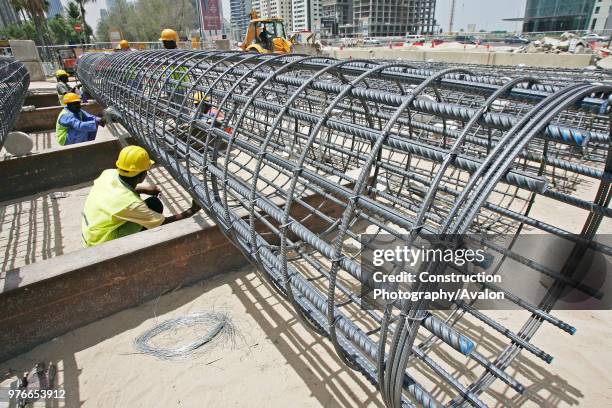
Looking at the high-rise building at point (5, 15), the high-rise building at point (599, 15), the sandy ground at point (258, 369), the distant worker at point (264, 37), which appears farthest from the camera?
the high-rise building at point (5, 15)

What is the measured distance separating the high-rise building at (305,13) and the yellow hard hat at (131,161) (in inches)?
4347

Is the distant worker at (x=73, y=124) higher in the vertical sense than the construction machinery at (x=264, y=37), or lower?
lower

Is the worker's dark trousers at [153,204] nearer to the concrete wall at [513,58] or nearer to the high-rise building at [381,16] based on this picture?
the concrete wall at [513,58]

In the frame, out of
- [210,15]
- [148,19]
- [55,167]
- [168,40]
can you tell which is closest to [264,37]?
[168,40]

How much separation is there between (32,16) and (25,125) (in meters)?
27.4

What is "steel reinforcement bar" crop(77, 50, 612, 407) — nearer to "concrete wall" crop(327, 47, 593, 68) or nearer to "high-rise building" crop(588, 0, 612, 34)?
"concrete wall" crop(327, 47, 593, 68)

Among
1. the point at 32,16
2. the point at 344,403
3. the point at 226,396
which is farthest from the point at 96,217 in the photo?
the point at 32,16

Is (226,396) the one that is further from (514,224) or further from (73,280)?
(514,224)

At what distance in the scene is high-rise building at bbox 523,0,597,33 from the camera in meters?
57.5

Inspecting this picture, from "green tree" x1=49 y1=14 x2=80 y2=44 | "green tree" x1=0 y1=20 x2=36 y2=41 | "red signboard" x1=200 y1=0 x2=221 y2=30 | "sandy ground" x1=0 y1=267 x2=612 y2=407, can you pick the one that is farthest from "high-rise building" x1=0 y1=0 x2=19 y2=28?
"sandy ground" x1=0 y1=267 x2=612 y2=407

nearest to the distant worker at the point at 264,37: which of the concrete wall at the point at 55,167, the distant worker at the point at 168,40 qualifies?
the distant worker at the point at 168,40

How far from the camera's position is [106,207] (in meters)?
3.43

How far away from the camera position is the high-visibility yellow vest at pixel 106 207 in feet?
11.1

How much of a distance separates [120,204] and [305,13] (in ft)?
400
